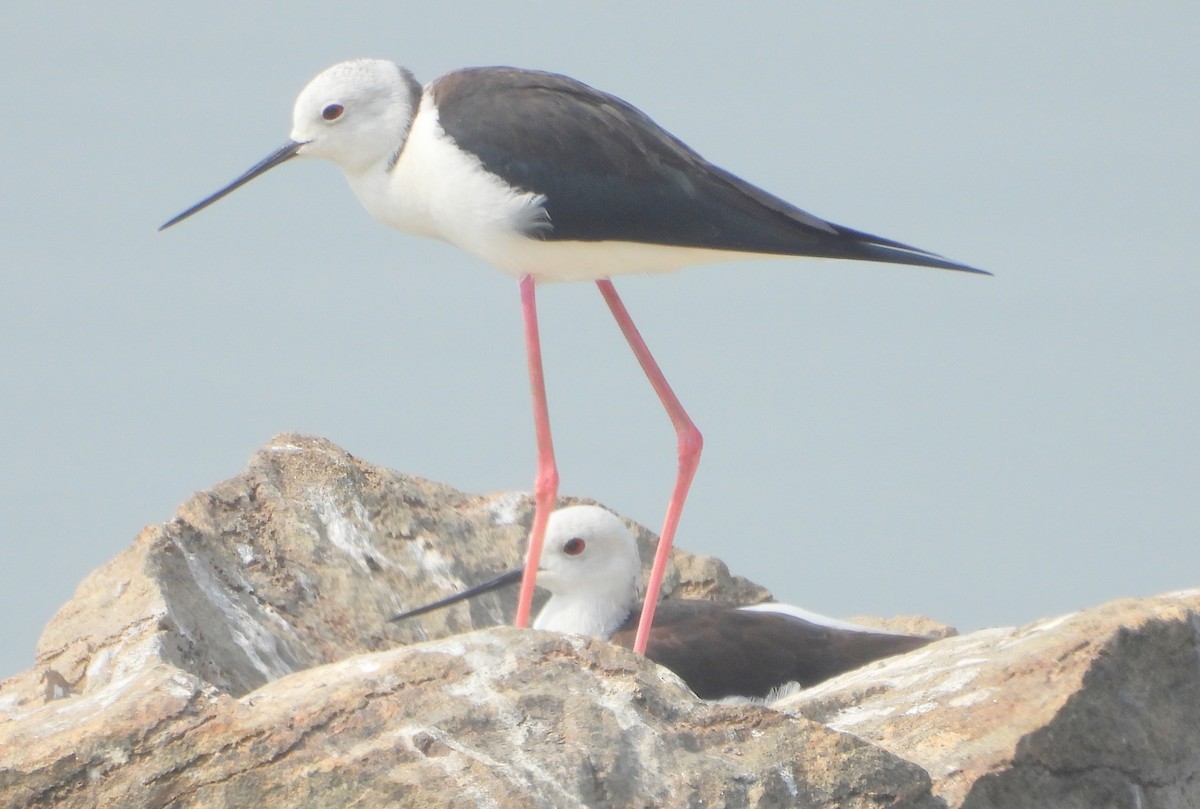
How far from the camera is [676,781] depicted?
4.25 m

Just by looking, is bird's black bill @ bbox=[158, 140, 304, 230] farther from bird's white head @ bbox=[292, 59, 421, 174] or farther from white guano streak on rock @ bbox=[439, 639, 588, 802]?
white guano streak on rock @ bbox=[439, 639, 588, 802]

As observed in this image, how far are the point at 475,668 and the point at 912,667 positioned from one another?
7.69 ft

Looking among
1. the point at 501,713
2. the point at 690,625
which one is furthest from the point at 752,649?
the point at 501,713

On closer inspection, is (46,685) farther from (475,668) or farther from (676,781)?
(676,781)

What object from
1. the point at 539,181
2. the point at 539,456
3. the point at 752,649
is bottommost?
the point at 752,649

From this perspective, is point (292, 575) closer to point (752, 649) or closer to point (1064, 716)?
point (752, 649)

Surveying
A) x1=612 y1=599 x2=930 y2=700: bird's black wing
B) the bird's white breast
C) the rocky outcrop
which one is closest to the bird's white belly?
the bird's white breast

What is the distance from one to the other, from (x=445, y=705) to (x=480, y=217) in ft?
8.88

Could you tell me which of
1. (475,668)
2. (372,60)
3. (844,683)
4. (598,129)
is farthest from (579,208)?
(475,668)

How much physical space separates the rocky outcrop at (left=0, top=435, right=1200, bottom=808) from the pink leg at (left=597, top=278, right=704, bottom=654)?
3.42 feet

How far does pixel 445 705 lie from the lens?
4324 mm

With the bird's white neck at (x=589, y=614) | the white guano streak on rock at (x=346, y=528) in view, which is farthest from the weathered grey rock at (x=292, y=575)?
the bird's white neck at (x=589, y=614)

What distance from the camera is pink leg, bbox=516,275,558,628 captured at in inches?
274

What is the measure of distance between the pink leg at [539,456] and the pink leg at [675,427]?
1.66 ft
